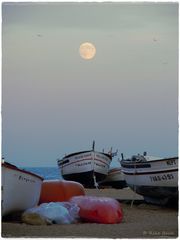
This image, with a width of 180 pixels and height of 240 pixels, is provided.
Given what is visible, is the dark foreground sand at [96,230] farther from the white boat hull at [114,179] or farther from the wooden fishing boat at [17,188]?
the white boat hull at [114,179]

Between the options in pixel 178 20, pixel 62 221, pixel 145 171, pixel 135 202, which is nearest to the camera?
pixel 178 20

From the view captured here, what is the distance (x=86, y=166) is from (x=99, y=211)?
28.8 ft

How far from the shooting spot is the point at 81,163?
15.3 meters

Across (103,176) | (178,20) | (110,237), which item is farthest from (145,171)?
(103,176)

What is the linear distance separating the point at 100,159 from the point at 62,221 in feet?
30.6

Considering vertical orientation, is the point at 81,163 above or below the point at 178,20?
below

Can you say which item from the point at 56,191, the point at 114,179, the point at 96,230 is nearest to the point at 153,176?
the point at 56,191

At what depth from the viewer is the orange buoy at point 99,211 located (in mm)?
6535

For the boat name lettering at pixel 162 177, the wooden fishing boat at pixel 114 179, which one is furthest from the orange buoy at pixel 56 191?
the wooden fishing boat at pixel 114 179

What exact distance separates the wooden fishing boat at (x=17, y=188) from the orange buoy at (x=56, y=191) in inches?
27.2

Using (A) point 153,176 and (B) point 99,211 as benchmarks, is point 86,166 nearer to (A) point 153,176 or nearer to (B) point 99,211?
(A) point 153,176

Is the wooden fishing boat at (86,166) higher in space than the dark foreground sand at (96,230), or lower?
lower

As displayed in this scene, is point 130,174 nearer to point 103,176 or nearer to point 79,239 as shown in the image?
point 79,239

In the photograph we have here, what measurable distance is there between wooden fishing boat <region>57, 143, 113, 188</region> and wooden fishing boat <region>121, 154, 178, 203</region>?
5.13 meters
